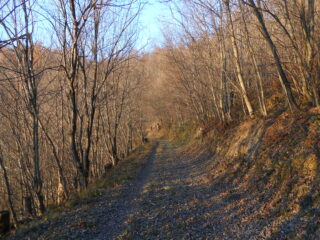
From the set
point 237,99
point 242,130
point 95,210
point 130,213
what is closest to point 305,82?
point 242,130

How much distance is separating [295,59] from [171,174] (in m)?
7.38

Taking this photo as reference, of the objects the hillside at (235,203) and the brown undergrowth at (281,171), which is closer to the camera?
the brown undergrowth at (281,171)

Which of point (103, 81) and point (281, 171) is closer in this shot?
point (281, 171)

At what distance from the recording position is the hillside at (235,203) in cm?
508

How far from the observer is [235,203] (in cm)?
688

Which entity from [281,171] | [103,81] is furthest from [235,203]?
[103,81]

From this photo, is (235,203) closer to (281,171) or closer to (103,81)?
(281,171)

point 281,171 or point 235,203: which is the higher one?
point 281,171

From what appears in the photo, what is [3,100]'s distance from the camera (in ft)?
42.2

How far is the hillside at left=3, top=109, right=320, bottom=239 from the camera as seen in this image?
5.08 metres

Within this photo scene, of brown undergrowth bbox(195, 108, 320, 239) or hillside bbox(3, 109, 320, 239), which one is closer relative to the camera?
brown undergrowth bbox(195, 108, 320, 239)

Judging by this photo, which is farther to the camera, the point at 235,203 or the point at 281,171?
the point at 235,203

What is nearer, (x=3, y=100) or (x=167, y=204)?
(x=167, y=204)

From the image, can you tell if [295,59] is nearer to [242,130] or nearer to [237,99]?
[242,130]
